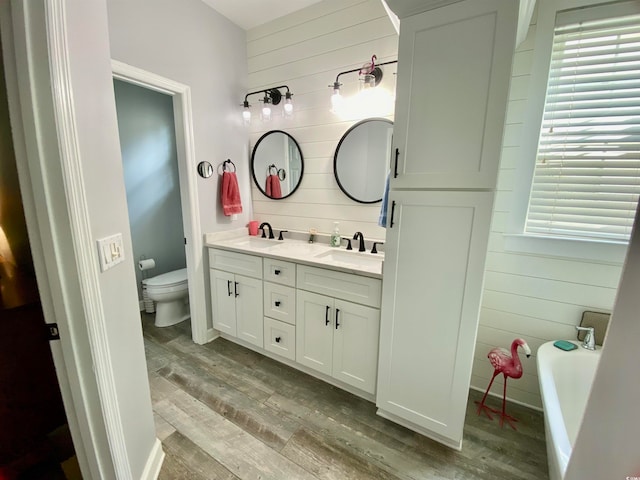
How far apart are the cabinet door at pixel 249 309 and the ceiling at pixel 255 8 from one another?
2145mm

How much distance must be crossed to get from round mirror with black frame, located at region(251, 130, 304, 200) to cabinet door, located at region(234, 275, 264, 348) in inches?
34.2

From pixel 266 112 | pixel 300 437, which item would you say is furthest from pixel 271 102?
pixel 300 437

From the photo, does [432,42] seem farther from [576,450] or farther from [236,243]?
[236,243]

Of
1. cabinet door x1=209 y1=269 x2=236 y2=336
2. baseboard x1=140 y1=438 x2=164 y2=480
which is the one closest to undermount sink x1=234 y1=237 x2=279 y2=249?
cabinet door x1=209 y1=269 x2=236 y2=336

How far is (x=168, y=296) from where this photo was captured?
2582 mm

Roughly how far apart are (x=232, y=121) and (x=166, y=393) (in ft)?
7.32

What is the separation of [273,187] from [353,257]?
1.06 m

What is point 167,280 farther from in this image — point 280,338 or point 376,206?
point 376,206

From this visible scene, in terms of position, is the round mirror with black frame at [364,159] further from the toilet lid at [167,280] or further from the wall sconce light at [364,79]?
the toilet lid at [167,280]

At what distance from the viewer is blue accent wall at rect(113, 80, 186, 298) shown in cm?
272

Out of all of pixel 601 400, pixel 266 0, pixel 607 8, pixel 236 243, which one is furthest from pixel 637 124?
pixel 236 243

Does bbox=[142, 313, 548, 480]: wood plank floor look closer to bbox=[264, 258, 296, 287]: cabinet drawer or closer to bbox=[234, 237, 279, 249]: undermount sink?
bbox=[264, 258, 296, 287]: cabinet drawer

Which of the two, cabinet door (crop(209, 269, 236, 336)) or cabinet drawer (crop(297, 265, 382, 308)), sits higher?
cabinet drawer (crop(297, 265, 382, 308))

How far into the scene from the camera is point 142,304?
2949 mm
